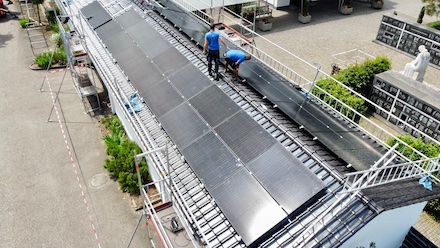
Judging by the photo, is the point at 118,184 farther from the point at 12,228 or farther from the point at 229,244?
the point at 229,244

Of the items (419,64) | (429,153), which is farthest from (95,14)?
(419,64)

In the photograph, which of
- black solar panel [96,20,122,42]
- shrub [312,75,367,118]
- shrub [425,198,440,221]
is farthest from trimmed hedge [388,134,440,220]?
black solar panel [96,20,122,42]

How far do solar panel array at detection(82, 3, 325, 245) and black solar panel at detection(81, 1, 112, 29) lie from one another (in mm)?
7188

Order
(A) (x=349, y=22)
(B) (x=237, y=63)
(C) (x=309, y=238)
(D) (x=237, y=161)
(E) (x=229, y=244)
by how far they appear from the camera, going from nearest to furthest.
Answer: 1. (C) (x=309, y=238)
2. (E) (x=229, y=244)
3. (D) (x=237, y=161)
4. (B) (x=237, y=63)
5. (A) (x=349, y=22)

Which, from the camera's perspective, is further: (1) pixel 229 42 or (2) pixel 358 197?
(1) pixel 229 42

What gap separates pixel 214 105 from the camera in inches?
600

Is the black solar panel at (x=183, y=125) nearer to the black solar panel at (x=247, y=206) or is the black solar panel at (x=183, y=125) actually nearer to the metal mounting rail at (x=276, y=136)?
the metal mounting rail at (x=276, y=136)

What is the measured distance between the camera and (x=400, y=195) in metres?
10.8

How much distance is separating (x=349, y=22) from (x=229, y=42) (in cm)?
2751

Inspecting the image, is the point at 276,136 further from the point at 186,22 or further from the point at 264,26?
the point at 264,26

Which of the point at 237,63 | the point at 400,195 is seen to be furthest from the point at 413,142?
the point at 237,63

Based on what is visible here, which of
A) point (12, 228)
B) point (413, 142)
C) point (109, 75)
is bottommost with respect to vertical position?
point (12, 228)

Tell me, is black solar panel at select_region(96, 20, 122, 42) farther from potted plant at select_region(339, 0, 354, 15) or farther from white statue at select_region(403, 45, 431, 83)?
potted plant at select_region(339, 0, 354, 15)

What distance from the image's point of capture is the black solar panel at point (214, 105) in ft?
47.8
